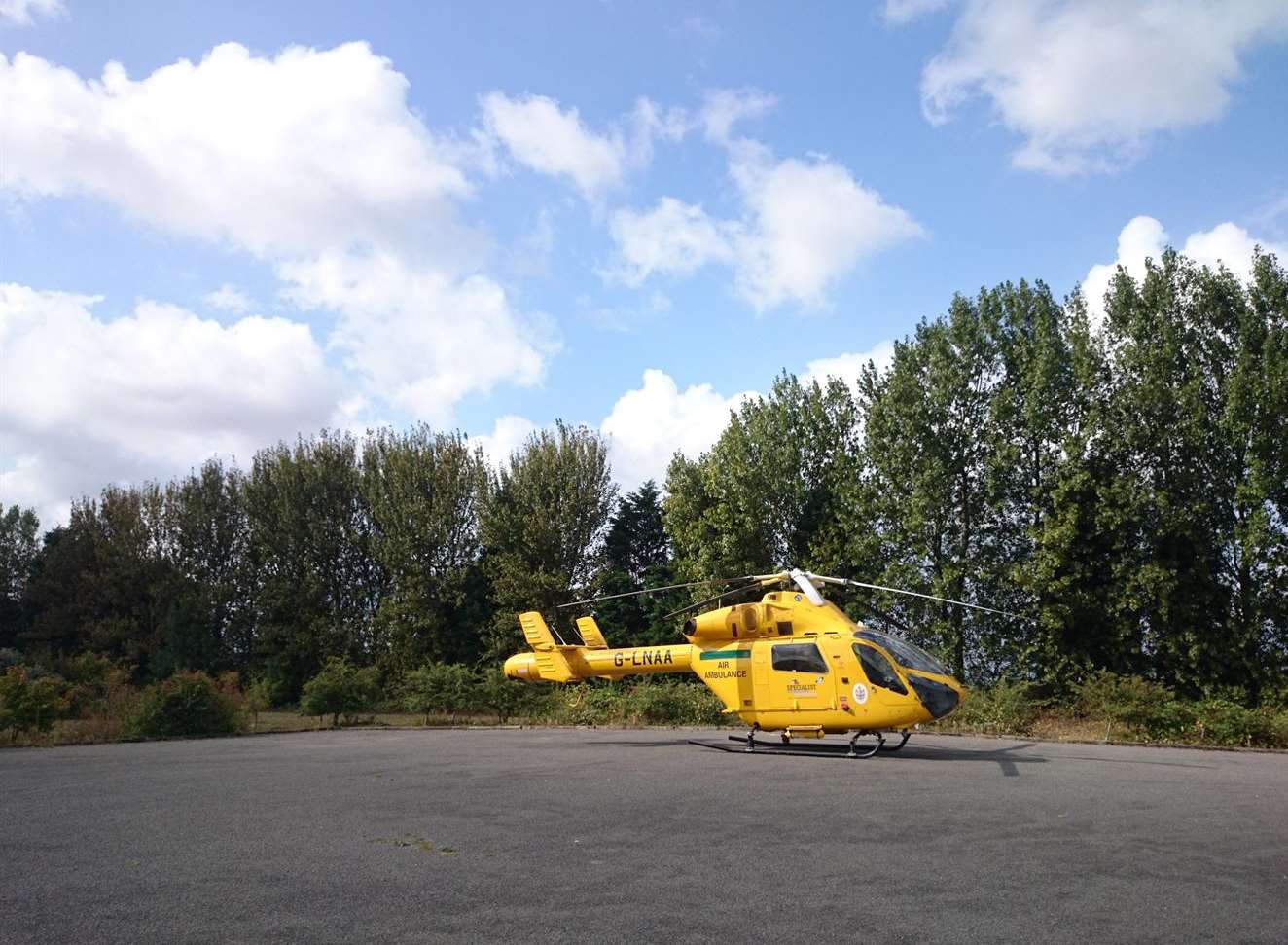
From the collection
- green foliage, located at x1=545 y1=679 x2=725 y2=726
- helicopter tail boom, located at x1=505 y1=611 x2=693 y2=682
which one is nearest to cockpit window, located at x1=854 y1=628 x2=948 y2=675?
helicopter tail boom, located at x1=505 y1=611 x2=693 y2=682

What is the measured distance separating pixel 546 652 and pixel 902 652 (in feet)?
29.6

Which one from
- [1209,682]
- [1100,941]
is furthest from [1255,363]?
[1100,941]

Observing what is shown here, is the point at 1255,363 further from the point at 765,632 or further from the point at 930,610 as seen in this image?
the point at 765,632

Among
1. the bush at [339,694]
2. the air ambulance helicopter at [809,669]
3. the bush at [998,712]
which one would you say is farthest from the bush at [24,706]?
the bush at [998,712]

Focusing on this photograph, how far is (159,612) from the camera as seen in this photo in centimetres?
4625

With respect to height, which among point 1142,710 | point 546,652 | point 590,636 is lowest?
point 1142,710

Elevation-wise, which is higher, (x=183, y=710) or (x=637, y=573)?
(x=637, y=573)

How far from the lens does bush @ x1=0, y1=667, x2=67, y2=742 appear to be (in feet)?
64.0

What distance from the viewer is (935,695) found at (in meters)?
15.0

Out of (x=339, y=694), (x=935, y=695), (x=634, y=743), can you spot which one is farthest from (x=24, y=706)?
(x=935, y=695)

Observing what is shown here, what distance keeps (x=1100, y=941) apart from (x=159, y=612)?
1954 inches

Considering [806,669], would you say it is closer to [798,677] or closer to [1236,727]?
[798,677]

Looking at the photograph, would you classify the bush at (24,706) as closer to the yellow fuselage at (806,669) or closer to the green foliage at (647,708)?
the green foliage at (647,708)

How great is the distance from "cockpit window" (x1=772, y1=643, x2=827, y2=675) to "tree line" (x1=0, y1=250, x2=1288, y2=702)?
25.9 feet
